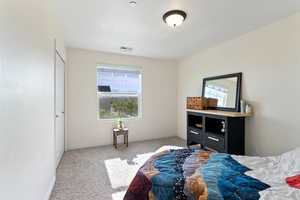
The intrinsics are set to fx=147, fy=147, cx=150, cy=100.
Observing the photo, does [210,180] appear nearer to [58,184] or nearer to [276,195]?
[276,195]

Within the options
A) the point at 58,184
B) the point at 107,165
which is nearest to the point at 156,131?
the point at 107,165

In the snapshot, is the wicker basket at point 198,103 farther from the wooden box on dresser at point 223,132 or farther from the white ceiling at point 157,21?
the white ceiling at point 157,21

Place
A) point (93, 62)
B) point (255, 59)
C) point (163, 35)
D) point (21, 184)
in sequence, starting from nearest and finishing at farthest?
point (21, 184) < point (255, 59) < point (163, 35) < point (93, 62)

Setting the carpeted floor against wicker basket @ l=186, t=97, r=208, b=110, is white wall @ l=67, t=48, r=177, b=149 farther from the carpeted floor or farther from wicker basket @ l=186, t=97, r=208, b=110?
wicker basket @ l=186, t=97, r=208, b=110

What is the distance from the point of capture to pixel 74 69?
360 cm

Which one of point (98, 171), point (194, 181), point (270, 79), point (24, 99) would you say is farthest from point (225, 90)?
point (24, 99)

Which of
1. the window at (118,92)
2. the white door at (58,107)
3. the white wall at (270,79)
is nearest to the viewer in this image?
the white wall at (270,79)

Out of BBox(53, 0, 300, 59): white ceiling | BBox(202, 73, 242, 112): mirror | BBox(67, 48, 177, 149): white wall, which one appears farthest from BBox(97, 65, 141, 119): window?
BBox(202, 73, 242, 112): mirror

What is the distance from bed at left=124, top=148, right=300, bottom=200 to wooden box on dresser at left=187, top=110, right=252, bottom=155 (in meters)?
0.99

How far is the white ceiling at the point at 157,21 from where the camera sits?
193 cm

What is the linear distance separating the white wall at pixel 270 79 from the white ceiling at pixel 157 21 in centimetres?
23

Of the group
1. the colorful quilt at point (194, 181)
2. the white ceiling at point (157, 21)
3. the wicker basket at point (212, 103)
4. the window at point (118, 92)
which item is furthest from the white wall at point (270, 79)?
the window at point (118, 92)

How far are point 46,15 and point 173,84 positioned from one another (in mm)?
3629

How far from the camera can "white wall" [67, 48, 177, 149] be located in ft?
11.8
